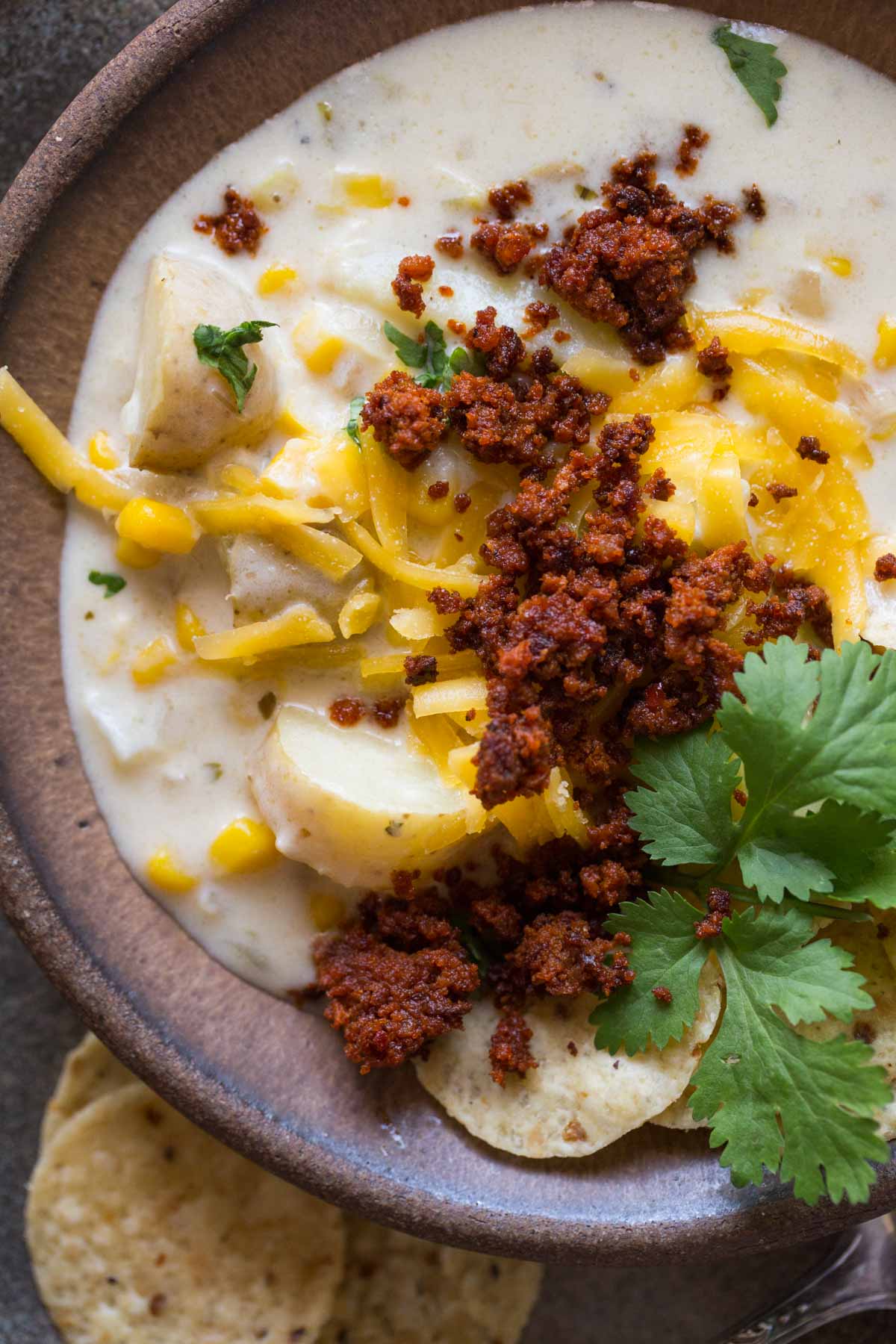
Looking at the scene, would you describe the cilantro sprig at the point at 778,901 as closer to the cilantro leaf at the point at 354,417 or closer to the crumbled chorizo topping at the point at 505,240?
the cilantro leaf at the point at 354,417

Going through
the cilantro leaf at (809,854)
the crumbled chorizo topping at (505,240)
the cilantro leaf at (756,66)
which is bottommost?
the cilantro leaf at (809,854)

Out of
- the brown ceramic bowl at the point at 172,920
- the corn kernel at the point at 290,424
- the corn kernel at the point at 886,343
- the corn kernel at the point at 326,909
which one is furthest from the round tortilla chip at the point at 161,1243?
the corn kernel at the point at 886,343

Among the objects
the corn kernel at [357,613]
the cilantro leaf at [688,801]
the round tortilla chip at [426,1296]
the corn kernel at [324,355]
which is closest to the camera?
the cilantro leaf at [688,801]

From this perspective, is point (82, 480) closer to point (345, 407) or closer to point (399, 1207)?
point (345, 407)

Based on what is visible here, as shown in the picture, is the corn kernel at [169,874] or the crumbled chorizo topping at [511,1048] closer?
the crumbled chorizo topping at [511,1048]

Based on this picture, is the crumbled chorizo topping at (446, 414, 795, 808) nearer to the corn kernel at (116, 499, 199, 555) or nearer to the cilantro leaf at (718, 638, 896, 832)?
the cilantro leaf at (718, 638, 896, 832)

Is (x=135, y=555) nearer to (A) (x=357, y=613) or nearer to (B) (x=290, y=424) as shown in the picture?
(B) (x=290, y=424)

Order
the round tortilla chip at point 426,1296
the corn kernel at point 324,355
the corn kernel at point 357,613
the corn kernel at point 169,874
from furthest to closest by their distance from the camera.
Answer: the round tortilla chip at point 426,1296 → the corn kernel at point 169,874 → the corn kernel at point 324,355 → the corn kernel at point 357,613

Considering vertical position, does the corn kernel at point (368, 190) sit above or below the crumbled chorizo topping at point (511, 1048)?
above
